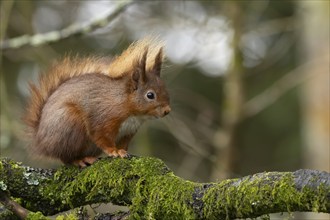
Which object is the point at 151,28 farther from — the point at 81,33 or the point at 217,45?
the point at 81,33

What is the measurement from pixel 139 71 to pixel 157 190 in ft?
4.65

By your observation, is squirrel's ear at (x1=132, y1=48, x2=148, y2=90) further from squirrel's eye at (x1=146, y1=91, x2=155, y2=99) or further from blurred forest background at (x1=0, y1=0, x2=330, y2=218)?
blurred forest background at (x1=0, y1=0, x2=330, y2=218)

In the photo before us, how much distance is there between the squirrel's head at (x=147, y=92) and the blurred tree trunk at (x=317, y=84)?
11.7 ft

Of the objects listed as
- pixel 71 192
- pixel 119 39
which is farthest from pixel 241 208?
pixel 119 39

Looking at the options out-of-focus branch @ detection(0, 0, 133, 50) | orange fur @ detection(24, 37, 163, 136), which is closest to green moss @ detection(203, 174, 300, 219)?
orange fur @ detection(24, 37, 163, 136)

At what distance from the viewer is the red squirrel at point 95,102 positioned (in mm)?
3869

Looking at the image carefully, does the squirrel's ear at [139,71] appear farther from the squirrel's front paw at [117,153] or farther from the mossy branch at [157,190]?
the mossy branch at [157,190]

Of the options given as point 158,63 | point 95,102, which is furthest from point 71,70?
point 158,63

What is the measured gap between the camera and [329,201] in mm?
2271

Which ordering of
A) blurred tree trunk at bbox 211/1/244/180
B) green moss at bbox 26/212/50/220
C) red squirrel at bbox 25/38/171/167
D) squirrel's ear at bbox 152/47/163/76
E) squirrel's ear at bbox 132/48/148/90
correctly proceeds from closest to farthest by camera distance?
green moss at bbox 26/212/50/220 → red squirrel at bbox 25/38/171/167 → squirrel's ear at bbox 132/48/148/90 → squirrel's ear at bbox 152/47/163/76 → blurred tree trunk at bbox 211/1/244/180

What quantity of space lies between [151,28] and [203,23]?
0.76 meters

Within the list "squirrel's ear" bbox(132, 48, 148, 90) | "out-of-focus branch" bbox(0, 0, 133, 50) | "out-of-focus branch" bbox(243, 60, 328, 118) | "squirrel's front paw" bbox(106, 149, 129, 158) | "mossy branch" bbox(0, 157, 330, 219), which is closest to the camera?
"mossy branch" bbox(0, 157, 330, 219)

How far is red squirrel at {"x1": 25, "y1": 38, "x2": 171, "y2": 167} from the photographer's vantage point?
3869 millimetres

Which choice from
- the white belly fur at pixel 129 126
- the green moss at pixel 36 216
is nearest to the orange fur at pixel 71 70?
the white belly fur at pixel 129 126
